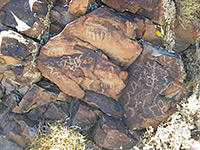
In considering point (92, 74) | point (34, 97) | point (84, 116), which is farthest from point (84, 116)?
point (34, 97)

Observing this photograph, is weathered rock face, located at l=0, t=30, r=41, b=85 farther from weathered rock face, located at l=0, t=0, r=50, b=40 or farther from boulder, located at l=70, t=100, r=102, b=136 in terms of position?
boulder, located at l=70, t=100, r=102, b=136

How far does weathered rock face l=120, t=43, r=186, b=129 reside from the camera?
3.78 metres

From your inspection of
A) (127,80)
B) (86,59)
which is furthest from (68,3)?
(127,80)

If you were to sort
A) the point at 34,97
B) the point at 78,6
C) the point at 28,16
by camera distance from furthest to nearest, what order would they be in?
the point at 34,97 < the point at 28,16 < the point at 78,6

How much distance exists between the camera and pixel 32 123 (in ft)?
13.8

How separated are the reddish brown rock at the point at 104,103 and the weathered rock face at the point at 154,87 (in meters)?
0.25

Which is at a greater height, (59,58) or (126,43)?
→ (126,43)

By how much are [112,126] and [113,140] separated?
27 centimetres

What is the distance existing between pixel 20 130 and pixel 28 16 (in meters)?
2.35

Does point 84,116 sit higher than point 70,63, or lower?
lower

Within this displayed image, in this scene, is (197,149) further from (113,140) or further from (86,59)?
(86,59)

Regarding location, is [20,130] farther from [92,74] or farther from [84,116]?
[92,74]

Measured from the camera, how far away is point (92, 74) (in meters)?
4.09

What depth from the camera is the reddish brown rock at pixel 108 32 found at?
12.4 ft
